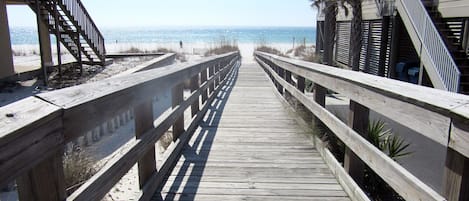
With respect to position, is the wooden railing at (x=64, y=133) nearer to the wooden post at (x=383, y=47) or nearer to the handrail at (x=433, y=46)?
the handrail at (x=433, y=46)

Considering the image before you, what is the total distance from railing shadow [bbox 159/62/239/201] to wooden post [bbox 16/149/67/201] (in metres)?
1.52

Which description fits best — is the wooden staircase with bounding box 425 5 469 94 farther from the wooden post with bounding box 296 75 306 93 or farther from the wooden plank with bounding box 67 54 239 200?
the wooden plank with bounding box 67 54 239 200

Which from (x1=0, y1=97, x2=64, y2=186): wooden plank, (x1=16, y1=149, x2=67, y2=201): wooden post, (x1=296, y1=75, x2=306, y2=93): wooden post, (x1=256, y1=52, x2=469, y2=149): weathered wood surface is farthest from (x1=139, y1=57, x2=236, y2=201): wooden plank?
(x1=256, y1=52, x2=469, y2=149): weathered wood surface

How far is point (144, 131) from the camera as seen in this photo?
2812mm

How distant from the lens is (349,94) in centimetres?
287

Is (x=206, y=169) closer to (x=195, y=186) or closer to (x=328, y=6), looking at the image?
(x=195, y=186)

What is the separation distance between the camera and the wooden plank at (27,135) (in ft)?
3.81

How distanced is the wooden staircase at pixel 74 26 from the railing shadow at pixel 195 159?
8.20 m

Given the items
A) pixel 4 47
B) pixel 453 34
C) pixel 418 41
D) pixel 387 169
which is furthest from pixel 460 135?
pixel 4 47

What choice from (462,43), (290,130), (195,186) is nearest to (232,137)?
(290,130)

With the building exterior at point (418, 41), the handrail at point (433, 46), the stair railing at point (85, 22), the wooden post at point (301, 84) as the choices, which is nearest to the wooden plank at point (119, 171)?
the wooden post at point (301, 84)

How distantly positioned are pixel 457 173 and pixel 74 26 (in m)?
14.2

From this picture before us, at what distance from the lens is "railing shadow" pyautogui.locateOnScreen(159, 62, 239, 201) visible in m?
3.09

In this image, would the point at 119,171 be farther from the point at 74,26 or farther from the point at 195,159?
the point at 74,26
